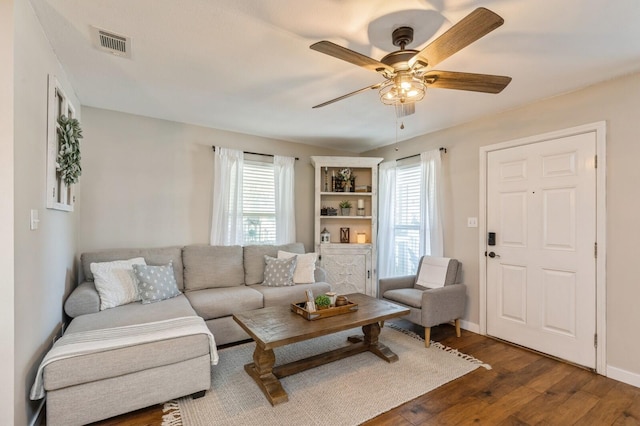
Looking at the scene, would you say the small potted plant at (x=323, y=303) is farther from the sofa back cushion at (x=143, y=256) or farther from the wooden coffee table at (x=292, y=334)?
the sofa back cushion at (x=143, y=256)

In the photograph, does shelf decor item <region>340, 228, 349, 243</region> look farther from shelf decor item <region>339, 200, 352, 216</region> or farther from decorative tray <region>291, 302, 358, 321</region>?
decorative tray <region>291, 302, 358, 321</region>

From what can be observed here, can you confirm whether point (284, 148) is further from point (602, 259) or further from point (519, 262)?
point (602, 259)

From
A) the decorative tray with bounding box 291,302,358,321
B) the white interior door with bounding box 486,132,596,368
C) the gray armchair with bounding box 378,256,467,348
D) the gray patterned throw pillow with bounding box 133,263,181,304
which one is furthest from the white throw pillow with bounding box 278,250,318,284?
the white interior door with bounding box 486,132,596,368

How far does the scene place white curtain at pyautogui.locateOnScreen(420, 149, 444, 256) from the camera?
3.90 metres

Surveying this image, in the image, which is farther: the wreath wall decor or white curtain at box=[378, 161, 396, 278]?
white curtain at box=[378, 161, 396, 278]

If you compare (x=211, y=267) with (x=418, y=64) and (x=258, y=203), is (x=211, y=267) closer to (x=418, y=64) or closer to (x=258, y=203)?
(x=258, y=203)

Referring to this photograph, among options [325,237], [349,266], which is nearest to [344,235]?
[325,237]

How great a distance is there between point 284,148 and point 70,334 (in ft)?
11.0

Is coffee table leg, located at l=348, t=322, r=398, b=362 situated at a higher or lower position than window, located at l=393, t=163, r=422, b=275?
lower

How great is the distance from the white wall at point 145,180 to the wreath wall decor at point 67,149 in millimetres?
847

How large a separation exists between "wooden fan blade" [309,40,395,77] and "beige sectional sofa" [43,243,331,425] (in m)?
2.05

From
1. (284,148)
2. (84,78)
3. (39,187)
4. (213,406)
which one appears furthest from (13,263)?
(284,148)

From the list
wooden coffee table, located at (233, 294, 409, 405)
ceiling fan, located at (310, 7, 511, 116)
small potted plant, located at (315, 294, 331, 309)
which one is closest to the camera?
ceiling fan, located at (310, 7, 511, 116)

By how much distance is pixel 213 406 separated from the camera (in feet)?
6.95
